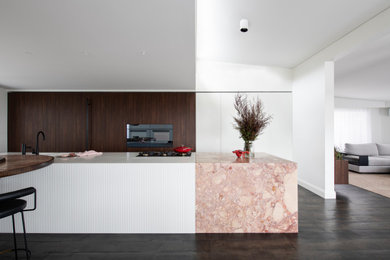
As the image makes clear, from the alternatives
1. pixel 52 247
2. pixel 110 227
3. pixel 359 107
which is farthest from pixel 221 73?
pixel 359 107

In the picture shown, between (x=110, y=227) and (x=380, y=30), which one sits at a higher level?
(x=380, y=30)

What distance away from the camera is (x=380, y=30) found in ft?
8.27

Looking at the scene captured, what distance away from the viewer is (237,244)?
2.07 m

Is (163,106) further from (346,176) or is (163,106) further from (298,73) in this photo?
(346,176)

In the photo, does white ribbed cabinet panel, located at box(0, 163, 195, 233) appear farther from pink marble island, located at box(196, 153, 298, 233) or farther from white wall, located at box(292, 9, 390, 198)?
white wall, located at box(292, 9, 390, 198)

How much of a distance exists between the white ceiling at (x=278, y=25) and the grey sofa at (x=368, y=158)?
11.4 ft

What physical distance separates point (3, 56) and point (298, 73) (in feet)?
16.7

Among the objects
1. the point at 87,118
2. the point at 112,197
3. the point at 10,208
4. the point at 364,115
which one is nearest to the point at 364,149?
the point at 364,115

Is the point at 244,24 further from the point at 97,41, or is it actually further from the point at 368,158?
the point at 368,158

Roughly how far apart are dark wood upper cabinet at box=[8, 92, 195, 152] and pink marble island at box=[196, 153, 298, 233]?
8.14 ft

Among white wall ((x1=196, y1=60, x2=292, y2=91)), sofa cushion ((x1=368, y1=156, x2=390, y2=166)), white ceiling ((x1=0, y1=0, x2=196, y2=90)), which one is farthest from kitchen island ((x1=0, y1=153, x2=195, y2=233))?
sofa cushion ((x1=368, y1=156, x2=390, y2=166))

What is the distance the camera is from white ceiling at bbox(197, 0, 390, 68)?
2.46 meters

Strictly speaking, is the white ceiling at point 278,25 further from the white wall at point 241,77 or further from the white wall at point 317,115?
the white wall at point 241,77

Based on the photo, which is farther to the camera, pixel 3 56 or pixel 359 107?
pixel 359 107
